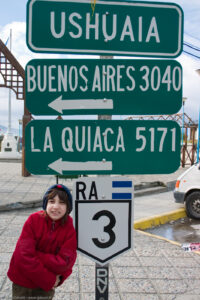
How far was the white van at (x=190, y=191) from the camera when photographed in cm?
759

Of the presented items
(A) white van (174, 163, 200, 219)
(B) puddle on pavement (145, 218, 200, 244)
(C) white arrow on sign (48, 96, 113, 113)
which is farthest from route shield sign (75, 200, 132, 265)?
(A) white van (174, 163, 200, 219)

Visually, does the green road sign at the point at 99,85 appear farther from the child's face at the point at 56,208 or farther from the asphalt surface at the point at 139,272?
the asphalt surface at the point at 139,272

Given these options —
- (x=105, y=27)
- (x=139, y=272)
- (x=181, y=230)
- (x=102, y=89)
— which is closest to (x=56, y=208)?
(x=102, y=89)

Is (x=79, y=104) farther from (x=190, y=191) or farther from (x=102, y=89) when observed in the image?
(x=190, y=191)

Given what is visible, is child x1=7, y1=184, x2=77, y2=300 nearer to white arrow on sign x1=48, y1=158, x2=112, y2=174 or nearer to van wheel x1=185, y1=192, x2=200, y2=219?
white arrow on sign x1=48, y1=158, x2=112, y2=174

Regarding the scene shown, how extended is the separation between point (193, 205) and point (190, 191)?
33 cm

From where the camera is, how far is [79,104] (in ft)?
6.75

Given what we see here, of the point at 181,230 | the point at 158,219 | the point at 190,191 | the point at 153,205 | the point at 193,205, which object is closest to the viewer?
the point at 181,230

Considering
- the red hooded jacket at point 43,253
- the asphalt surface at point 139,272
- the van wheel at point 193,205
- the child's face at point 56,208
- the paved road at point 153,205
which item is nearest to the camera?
the red hooded jacket at point 43,253

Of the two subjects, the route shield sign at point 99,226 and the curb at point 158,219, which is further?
the curb at point 158,219

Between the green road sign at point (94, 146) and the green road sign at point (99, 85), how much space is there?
0.32 ft

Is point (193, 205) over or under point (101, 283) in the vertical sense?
under

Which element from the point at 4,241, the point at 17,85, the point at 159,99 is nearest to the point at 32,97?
the point at 159,99

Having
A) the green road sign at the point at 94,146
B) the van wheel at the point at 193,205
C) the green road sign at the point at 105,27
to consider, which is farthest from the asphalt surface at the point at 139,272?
the van wheel at the point at 193,205
